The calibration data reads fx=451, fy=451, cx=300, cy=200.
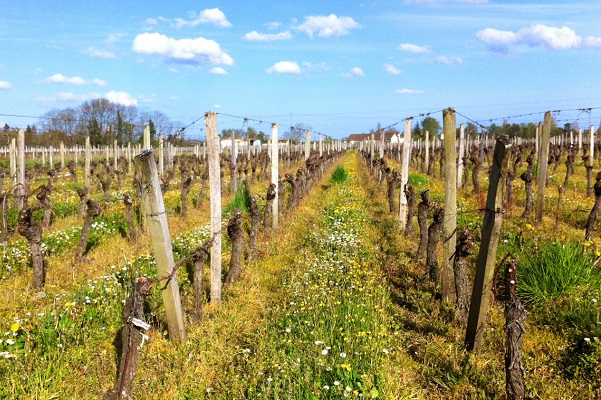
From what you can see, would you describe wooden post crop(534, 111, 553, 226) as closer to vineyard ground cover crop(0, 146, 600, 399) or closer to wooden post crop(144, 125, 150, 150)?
vineyard ground cover crop(0, 146, 600, 399)

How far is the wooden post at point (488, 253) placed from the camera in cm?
438

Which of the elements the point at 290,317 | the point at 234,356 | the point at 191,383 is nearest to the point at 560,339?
the point at 290,317

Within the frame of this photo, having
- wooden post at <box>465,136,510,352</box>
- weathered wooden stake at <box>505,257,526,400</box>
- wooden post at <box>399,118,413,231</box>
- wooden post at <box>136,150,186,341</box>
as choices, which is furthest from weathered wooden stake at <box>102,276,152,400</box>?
wooden post at <box>399,118,413,231</box>

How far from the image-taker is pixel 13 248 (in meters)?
7.57

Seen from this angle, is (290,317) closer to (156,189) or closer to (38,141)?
(156,189)

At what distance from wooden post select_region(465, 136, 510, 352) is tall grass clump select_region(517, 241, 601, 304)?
54.0 inches

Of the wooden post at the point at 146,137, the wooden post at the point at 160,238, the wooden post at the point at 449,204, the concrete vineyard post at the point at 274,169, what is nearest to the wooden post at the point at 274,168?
the concrete vineyard post at the point at 274,169

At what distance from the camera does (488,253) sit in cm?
447

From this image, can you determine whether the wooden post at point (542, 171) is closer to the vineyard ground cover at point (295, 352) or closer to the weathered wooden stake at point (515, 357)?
the vineyard ground cover at point (295, 352)

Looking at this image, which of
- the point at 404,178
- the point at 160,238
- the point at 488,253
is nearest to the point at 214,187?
the point at 160,238

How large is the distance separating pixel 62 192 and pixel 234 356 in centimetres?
1514

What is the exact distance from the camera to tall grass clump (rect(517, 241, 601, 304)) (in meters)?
5.48

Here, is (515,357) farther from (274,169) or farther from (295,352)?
(274,169)

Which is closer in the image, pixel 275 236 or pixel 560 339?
pixel 560 339
